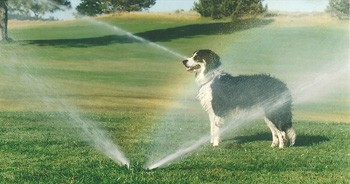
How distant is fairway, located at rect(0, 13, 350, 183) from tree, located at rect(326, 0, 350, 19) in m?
1.42

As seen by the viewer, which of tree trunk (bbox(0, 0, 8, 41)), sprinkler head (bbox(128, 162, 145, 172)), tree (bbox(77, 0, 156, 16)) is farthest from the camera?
tree trunk (bbox(0, 0, 8, 41))

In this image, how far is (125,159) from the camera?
7.48 metres

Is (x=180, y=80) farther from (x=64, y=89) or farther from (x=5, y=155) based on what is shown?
(x=5, y=155)

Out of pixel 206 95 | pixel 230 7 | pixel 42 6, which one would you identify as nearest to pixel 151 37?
pixel 42 6

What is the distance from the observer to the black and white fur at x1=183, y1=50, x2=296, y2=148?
834cm

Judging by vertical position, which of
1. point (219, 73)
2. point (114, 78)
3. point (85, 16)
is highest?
point (85, 16)

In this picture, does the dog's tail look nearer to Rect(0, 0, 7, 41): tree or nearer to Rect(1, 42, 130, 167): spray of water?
Rect(1, 42, 130, 167): spray of water

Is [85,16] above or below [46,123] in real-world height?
above

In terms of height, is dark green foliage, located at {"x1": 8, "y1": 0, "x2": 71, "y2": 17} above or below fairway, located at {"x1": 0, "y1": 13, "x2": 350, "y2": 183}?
above

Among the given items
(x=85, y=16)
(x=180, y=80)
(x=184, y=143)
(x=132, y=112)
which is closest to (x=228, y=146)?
(x=184, y=143)

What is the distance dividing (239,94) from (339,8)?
5.88 meters

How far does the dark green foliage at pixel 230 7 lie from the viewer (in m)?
10.4

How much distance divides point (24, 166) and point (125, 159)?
4.90 ft

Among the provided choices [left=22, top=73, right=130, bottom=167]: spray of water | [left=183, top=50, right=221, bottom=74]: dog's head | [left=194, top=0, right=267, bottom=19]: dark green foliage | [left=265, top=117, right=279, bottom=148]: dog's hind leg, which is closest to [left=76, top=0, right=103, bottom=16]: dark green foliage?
[left=194, top=0, right=267, bottom=19]: dark green foliage
